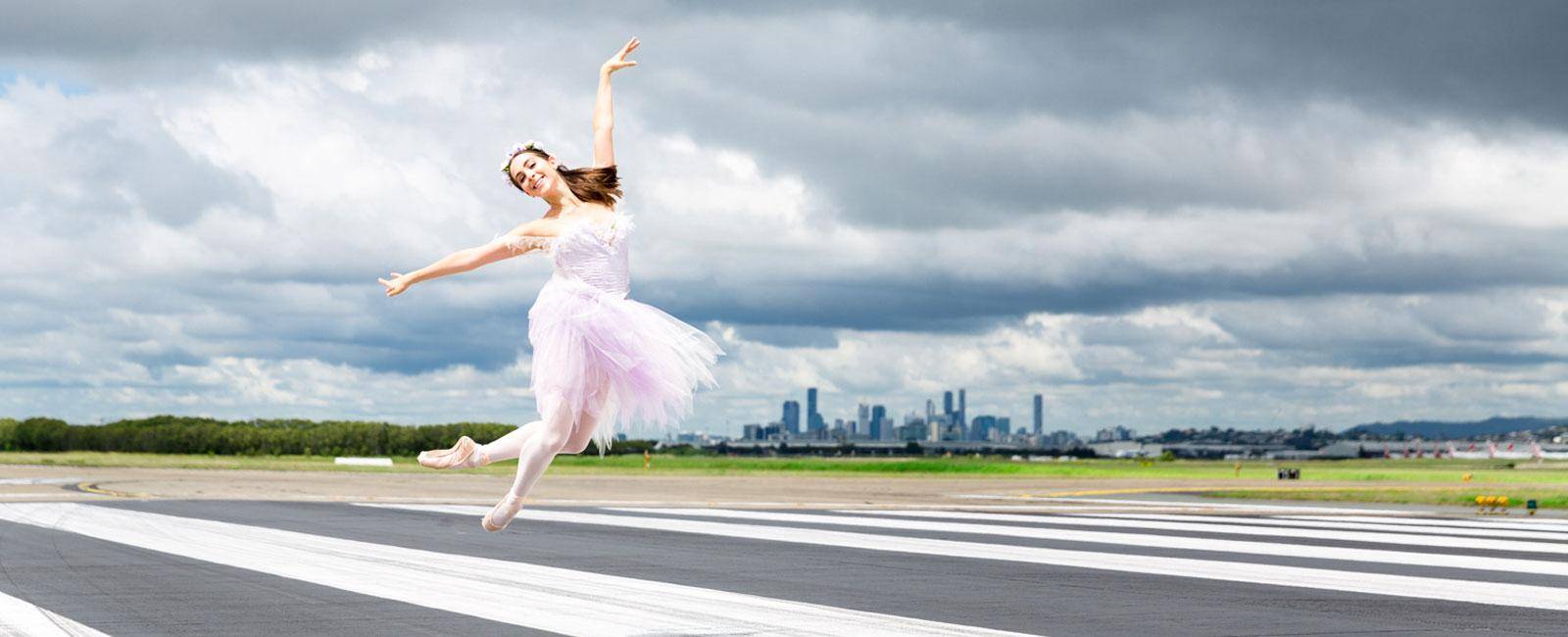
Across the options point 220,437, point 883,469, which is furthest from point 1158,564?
point 220,437

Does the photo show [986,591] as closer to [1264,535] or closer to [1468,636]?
[1468,636]

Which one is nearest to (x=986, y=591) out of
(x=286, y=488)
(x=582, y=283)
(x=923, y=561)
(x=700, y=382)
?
(x=923, y=561)

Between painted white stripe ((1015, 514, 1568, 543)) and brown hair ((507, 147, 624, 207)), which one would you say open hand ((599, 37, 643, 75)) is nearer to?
brown hair ((507, 147, 624, 207))

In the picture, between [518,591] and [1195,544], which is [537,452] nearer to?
[518,591]

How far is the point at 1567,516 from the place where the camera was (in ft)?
94.3

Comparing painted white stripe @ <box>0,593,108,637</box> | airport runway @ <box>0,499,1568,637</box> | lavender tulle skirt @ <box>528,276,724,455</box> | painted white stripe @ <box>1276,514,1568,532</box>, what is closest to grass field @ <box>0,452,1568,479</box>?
painted white stripe @ <box>1276,514,1568,532</box>

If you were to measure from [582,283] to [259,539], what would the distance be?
1387cm

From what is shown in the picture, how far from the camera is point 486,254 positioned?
17.6 ft

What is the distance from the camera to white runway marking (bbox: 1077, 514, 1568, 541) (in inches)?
862

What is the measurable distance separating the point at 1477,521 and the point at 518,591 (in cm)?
2092

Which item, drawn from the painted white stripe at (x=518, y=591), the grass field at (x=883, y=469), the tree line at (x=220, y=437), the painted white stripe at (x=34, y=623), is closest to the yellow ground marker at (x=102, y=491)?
the painted white stripe at (x=518, y=591)

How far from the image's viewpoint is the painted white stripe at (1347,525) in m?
21.7

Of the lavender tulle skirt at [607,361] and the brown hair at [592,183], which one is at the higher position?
the brown hair at [592,183]

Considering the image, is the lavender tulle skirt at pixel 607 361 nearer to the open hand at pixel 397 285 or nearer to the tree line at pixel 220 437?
the open hand at pixel 397 285
